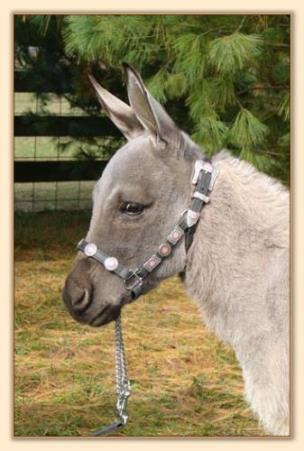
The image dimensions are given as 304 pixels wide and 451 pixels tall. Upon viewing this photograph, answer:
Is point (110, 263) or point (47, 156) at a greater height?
point (110, 263)

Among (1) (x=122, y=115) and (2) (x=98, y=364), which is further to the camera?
(2) (x=98, y=364)

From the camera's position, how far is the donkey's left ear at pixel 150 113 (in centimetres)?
230

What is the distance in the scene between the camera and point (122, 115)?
97.6 inches

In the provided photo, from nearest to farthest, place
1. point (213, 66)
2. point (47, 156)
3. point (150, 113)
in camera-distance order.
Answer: point (150, 113) < point (213, 66) < point (47, 156)

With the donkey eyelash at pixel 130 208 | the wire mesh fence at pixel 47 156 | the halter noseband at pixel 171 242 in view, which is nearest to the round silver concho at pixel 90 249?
the halter noseband at pixel 171 242

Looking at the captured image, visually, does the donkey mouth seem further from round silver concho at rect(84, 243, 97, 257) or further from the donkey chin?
round silver concho at rect(84, 243, 97, 257)

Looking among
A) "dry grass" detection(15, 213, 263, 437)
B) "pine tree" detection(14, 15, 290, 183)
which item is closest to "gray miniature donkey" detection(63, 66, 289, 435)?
"dry grass" detection(15, 213, 263, 437)

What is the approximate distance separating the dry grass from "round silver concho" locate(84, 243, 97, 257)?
0.89 metres

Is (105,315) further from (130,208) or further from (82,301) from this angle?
(130,208)

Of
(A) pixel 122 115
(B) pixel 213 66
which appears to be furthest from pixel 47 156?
(A) pixel 122 115

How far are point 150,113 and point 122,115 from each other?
151 millimetres

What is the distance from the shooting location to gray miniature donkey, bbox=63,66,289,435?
7.86ft

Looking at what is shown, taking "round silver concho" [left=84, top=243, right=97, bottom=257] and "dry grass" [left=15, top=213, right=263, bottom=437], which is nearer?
"round silver concho" [left=84, top=243, right=97, bottom=257]
